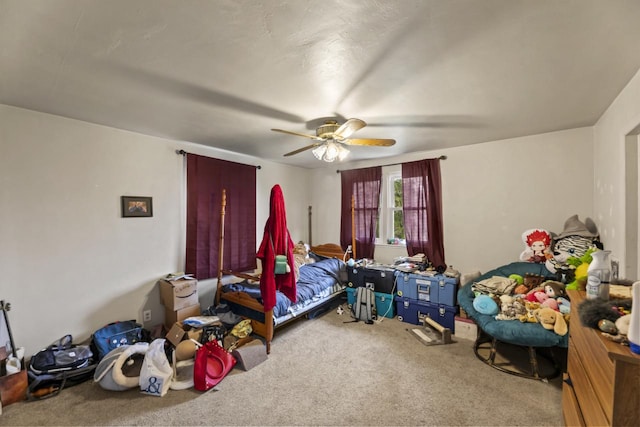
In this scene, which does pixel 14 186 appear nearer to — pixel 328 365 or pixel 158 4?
pixel 158 4

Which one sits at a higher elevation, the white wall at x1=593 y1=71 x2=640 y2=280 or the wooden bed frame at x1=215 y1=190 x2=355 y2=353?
the white wall at x1=593 y1=71 x2=640 y2=280

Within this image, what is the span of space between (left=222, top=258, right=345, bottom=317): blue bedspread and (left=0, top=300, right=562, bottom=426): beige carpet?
524 mm

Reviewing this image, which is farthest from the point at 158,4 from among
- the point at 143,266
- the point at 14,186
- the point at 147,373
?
the point at 143,266

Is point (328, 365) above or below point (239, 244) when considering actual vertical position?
below

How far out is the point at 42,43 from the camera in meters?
1.37

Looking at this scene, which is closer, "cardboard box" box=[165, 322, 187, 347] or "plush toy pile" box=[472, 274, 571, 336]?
"plush toy pile" box=[472, 274, 571, 336]

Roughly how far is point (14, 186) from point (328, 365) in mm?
3106

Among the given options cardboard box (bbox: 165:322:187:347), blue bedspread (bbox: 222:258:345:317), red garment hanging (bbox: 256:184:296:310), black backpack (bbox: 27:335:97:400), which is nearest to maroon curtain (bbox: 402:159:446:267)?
blue bedspread (bbox: 222:258:345:317)

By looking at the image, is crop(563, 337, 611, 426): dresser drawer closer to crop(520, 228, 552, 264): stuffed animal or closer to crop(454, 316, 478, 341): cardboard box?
crop(454, 316, 478, 341): cardboard box

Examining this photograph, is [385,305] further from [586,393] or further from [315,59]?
[315,59]

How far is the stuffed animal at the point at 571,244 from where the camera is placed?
8.13 feet

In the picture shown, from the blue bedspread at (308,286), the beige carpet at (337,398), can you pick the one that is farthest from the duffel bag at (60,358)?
the blue bedspread at (308,286)

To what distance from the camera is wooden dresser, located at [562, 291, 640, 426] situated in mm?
873

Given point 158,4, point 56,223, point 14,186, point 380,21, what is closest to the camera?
point 158,4
